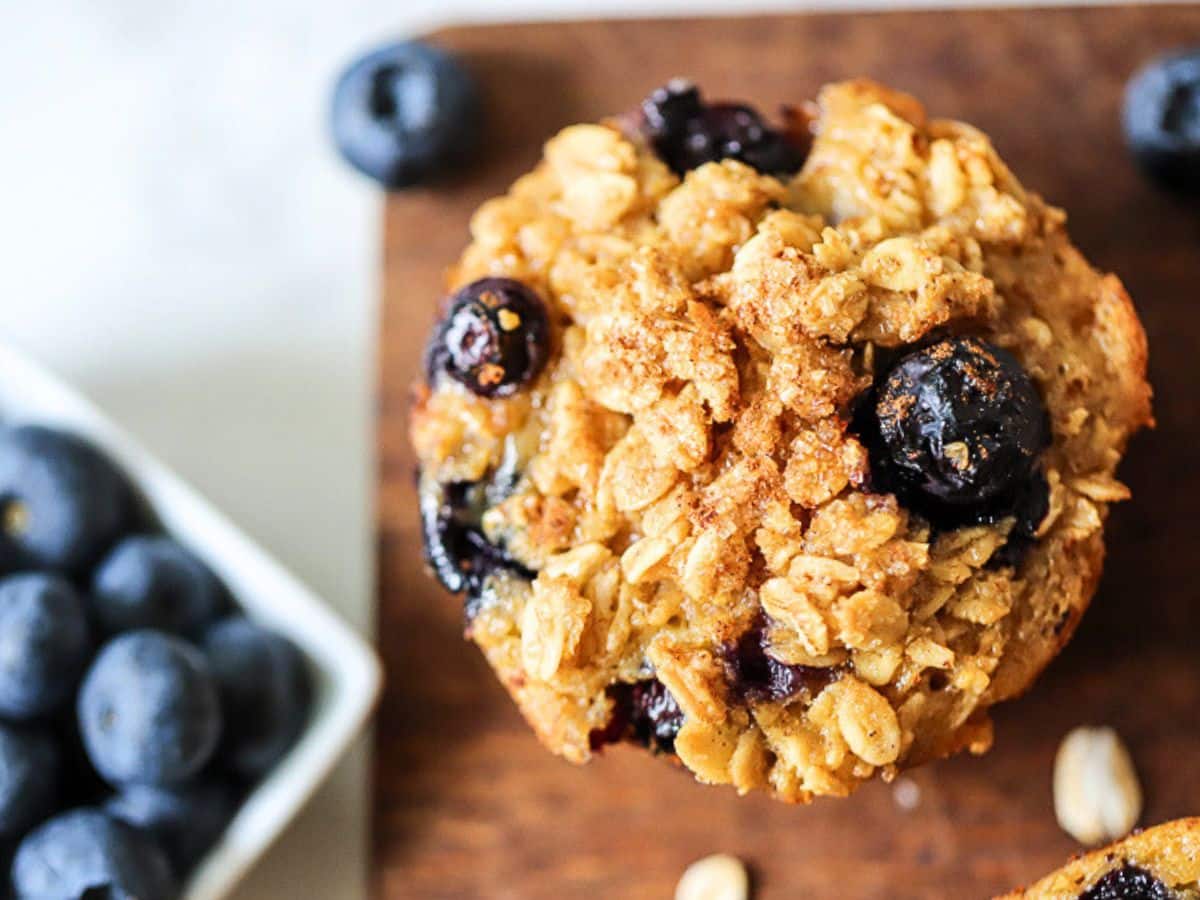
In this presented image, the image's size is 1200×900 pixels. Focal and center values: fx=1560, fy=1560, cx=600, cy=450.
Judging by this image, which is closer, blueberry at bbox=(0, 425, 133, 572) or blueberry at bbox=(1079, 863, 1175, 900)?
blueberry at bbox=(1079, 863, 1175, 900)

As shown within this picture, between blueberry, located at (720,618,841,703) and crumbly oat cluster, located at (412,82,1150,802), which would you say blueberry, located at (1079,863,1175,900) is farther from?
blueberry, located at (720,618,841,703)

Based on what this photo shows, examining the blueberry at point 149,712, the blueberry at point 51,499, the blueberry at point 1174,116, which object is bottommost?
the blueberry at point 149,712

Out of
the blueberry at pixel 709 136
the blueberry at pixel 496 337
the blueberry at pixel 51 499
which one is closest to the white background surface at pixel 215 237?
the blueberry at pixel 51 499

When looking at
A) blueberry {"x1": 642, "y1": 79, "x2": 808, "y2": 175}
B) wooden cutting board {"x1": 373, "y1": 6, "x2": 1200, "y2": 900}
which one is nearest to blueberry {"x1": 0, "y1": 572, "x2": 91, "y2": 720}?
wooden cutting board {"x1": 373, "y1": 6, "x2": 1200, "y2": 900}

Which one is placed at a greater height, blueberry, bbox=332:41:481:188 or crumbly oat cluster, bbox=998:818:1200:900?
blueberry, bbox=332:41:481:188

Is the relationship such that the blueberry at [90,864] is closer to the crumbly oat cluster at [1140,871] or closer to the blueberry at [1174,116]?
the crumbly oat cluster at [1140,871]

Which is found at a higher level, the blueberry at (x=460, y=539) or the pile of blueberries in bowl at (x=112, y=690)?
the blueberry at (x=460, y=539)

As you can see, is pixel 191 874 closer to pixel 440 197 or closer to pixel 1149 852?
pixel 440 197
